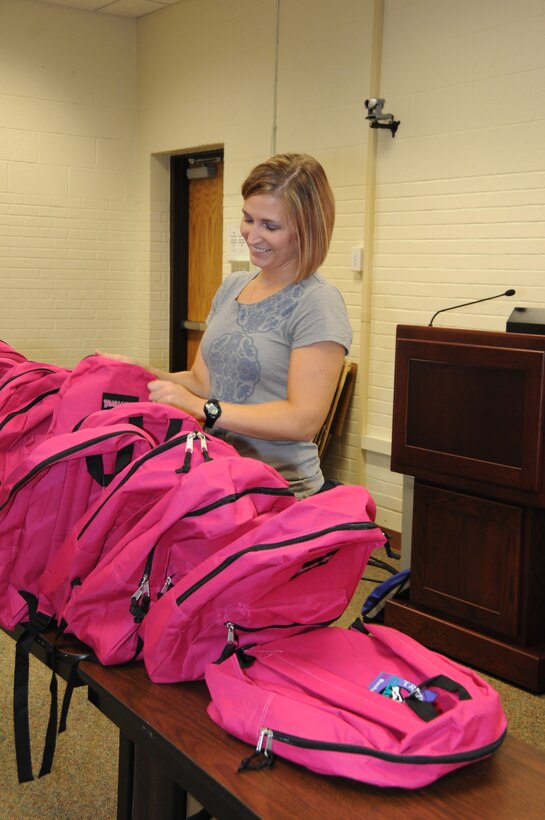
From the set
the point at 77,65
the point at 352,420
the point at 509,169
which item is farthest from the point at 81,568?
the point at 77,65

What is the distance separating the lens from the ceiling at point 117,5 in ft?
19.9

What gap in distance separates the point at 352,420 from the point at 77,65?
3481 millimetres

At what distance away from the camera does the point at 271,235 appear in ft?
6.62

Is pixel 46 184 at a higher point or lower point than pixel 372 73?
lower

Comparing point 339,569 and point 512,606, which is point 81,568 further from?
point 512,606

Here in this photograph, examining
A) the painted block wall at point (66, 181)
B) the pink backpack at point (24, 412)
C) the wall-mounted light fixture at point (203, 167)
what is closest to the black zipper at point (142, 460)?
the pink backpack at point (24, 412)

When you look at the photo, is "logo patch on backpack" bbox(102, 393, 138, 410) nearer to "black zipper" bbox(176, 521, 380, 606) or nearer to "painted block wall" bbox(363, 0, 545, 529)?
"black zipper" bbox(176, 521, 380, 606)

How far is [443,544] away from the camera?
329 cm

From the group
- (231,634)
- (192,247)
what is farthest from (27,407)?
(192,247)

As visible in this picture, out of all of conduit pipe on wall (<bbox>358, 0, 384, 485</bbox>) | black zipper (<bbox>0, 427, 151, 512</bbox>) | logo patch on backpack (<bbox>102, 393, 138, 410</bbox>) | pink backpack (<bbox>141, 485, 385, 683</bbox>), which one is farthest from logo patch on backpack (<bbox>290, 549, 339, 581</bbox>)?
conduit pipe on wall (<bbox>358, 0, 384, 485</bbox>)

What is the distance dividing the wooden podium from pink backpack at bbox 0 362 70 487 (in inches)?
60.9

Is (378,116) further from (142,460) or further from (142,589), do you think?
(142,589)

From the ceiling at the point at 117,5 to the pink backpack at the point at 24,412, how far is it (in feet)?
15.6

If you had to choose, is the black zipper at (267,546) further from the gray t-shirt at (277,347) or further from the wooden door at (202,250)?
the wooden door at (202,250)
